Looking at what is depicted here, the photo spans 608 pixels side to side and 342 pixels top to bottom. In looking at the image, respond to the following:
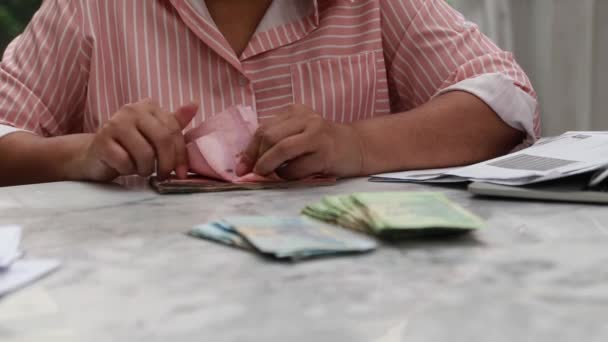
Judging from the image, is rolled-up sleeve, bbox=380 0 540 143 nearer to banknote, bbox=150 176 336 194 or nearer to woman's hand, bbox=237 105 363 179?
woman's hand, bbox=237 105 363 179

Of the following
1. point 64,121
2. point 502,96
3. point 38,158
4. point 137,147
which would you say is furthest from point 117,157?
point 502,96

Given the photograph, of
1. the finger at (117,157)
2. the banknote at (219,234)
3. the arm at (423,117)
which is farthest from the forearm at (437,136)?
the banknote at (219,234)

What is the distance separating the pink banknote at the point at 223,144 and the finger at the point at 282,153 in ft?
0.08

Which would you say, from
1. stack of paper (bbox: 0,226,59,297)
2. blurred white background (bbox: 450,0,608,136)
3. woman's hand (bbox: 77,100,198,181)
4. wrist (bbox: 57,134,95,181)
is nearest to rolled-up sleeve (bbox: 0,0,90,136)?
wrist (bbox: 57,134,95,181)

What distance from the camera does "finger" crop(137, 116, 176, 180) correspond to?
0.97 m

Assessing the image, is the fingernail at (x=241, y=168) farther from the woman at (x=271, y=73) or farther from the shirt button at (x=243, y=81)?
the shirt button at (x=243, y=81)

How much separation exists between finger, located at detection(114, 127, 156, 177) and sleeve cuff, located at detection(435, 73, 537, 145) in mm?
548

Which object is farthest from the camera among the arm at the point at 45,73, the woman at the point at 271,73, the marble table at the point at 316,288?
the arm at the point at 45,73

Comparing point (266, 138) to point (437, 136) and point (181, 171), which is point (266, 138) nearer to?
point (181, 171)

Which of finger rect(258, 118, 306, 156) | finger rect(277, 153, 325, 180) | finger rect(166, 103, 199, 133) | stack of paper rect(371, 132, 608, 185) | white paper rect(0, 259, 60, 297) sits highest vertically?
finger rect(166, 103, 199, 133)

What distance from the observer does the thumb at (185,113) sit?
1006 mm

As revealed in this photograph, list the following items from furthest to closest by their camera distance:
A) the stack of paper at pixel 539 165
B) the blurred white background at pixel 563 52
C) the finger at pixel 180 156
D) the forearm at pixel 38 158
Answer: the blurred white background at pixel 563 52 < the forearm at pixel 38 158 < the finger at pixel 180 156 < the stack of paper at pixel 539 165

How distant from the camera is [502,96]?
1.26 meters

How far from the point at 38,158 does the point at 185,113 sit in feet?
0.94
